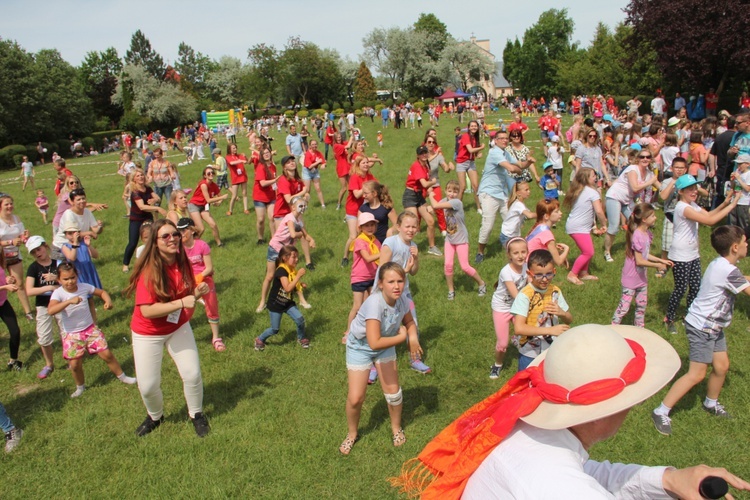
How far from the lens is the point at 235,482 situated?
466 centimetres

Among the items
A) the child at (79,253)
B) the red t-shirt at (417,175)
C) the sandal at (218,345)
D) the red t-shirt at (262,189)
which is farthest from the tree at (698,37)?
the child at (79,253)

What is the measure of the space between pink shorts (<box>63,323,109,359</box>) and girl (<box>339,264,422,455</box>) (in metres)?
3.27

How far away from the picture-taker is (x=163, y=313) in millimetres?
4730

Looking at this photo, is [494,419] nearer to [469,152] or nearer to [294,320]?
[294,320]

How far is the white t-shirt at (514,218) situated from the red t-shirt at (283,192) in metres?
3.79

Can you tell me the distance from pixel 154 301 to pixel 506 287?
11.5 feet

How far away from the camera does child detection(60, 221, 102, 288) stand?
7277 millimetres

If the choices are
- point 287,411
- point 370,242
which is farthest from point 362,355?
point 370,242

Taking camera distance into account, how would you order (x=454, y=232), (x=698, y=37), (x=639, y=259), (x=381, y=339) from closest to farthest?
1. (x=381, y=339)
2. (x=639, y=259)
3. (x=454, y=232)
4. (x=698, y=37)

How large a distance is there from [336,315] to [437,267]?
8.12ft

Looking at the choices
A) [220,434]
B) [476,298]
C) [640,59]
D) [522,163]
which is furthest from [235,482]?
[640,59]

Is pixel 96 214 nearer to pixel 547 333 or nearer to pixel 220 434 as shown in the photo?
pixel 220 434

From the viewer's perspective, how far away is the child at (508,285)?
553 centimetres

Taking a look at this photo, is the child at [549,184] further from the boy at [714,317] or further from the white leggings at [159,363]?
the white leggings at [159,363]
